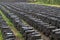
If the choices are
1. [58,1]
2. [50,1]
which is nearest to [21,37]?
[58,1]

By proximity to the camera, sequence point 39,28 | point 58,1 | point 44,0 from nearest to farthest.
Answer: point 39,28
point 58,1
point 44,0

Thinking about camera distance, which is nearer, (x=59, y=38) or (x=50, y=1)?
(x=59, y=38)

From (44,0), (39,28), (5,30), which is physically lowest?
(44,0)

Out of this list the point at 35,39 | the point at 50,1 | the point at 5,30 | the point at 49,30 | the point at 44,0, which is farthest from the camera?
the point at 44,0

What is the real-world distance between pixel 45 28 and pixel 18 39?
1.33 m

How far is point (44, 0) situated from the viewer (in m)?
38.4

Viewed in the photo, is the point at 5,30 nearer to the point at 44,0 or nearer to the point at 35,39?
the point at 35,39

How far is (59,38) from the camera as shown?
21.6ft

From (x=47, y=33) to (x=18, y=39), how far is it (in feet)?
4.40

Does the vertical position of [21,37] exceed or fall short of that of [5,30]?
it falls short

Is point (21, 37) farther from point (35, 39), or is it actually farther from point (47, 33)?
point (35, 39)

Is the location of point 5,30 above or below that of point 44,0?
above

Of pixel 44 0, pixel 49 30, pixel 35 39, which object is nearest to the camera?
pixel 35 39

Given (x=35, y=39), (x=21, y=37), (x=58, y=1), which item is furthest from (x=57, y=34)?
(x=58, y=1)
